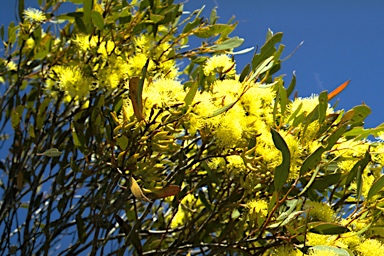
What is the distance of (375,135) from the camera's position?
38.6 inches

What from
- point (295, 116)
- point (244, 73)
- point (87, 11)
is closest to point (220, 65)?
point (244, 73)

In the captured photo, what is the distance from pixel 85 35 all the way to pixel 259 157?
527 mm

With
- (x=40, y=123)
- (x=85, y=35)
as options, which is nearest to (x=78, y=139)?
(x=40, y=123)

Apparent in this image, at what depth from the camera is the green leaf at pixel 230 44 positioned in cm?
116

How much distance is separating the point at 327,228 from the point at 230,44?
0.51 m

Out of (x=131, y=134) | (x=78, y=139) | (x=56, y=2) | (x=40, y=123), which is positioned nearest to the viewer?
(x=131, y=134)

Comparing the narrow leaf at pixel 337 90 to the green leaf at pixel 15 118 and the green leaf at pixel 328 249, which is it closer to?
the green leaf at pixel 328 249

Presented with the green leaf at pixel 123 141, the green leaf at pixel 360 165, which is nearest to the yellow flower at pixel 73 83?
the green leaf at pixel 123 141

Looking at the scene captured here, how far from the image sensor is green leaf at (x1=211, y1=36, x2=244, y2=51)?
116 cm

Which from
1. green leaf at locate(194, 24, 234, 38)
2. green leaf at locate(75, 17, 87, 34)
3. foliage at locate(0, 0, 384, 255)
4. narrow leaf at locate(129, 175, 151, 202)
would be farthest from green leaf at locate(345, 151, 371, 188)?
green leaf at locate(75, 17, 87, 34)

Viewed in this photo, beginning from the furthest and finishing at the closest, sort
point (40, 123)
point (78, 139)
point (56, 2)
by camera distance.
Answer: point (56, 2)
point (40, 123)
point (78, 139)

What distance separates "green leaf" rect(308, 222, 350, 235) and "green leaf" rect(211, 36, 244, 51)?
48cm

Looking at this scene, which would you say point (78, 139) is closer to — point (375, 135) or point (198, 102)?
point (198, 102)

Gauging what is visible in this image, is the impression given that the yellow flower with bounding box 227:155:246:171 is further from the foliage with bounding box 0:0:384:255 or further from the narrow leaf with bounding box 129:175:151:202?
the narrow leaf with bounding box 129:175:151:202
